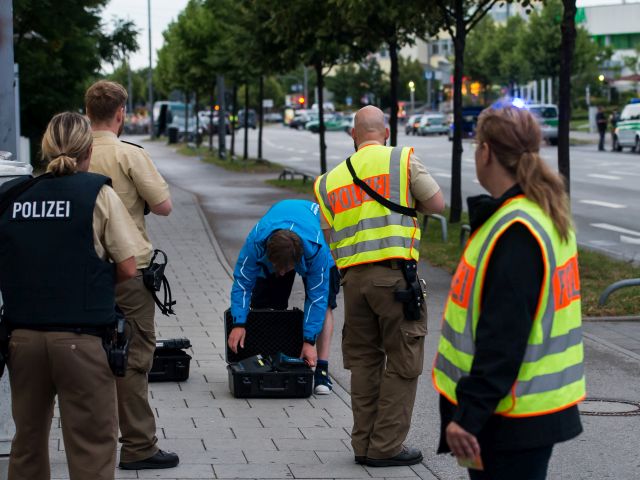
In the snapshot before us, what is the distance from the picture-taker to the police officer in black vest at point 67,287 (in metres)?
4.61

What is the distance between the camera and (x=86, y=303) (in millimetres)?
4648


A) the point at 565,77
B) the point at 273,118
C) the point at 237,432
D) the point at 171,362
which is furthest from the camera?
the point at 273,118

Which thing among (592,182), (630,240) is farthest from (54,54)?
(592,182)

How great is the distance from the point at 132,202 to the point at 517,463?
298cm

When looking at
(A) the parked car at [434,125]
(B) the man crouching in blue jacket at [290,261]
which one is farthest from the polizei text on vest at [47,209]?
(A) the parked car at [434,125]

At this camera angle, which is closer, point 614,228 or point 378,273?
point 378,273

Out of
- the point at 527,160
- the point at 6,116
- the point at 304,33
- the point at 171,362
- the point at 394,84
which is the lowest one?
the point at 171,362

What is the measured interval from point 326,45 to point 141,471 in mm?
20706

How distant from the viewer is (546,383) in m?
3.56

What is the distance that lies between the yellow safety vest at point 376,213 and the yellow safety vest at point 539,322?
2.43 metres

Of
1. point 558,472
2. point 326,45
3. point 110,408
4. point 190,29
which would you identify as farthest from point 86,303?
point 190,29

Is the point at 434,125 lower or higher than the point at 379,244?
higher

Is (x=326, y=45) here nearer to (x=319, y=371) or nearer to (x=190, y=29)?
(x=319, y=371)

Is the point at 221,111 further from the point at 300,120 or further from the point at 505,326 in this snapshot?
the point at 300,120
